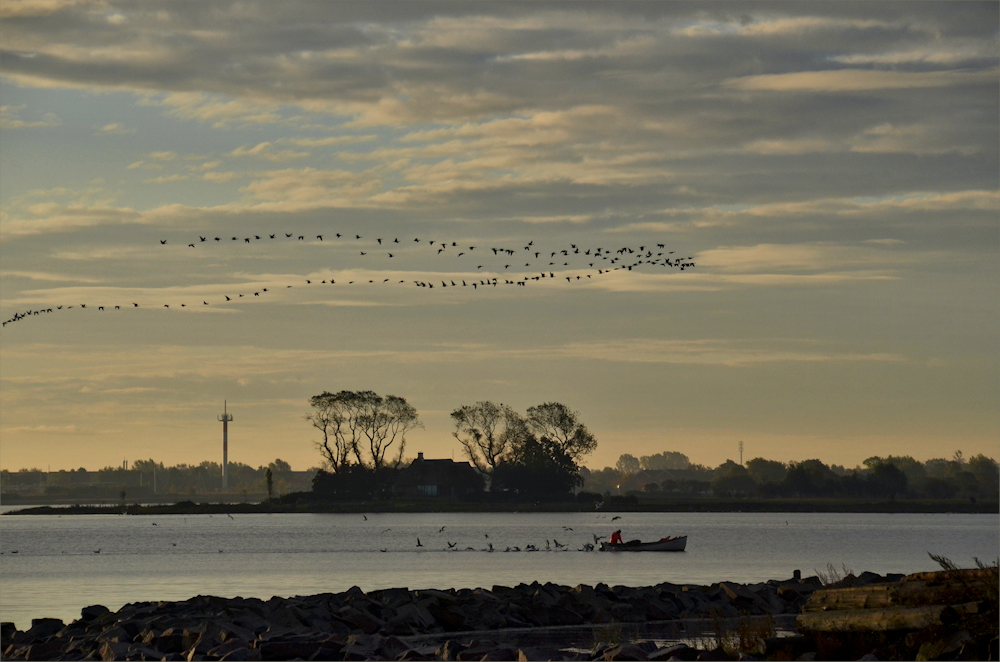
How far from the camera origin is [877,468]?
195 metres

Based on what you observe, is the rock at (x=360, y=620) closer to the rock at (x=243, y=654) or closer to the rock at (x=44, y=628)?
the rock at (x=243, y=654)

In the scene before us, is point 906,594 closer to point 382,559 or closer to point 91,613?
point 91,613

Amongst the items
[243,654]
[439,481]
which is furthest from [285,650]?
[439,481]

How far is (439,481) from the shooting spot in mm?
166250

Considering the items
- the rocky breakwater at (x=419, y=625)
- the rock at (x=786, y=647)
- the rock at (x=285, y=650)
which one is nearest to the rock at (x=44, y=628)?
the rocky breakwater at (x=419, y=625)

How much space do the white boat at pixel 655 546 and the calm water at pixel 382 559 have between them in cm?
97

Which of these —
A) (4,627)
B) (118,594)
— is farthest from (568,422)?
(4,627)

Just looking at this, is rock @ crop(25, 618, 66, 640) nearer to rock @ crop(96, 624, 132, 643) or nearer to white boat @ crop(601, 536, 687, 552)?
rock @ crop(96, 624, 132, 643)

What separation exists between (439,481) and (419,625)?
456 ft

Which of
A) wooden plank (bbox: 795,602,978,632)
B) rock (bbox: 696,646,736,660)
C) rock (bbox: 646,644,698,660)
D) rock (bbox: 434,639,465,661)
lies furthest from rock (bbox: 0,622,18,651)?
wooden plank (bbox: 795,602,978,632)

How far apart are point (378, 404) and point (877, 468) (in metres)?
91.2

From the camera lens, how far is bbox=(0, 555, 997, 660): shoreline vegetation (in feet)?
60.2

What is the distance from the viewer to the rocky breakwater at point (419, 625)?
21.9 m

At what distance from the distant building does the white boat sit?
260ft
